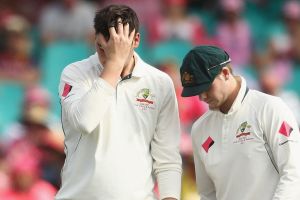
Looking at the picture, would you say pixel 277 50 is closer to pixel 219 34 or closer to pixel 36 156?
pixel 219 34

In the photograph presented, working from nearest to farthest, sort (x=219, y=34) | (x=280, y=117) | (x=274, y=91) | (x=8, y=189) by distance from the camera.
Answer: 1. (x=280, y=117)
2. (x=8, y=189)
3. (x=274, y=91)
4. (x=219, y=34)

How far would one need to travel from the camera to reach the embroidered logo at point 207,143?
5.65 m

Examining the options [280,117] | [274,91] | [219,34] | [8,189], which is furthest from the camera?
[219,34]

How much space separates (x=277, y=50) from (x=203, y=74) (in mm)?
7052

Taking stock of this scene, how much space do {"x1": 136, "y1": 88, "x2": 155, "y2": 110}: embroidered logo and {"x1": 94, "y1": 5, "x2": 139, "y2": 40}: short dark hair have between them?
39cm

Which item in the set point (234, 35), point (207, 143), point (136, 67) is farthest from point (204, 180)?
point (234, 35)

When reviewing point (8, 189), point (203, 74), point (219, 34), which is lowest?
point (8, 189)

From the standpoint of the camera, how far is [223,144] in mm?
5566

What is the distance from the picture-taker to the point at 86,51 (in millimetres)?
11047

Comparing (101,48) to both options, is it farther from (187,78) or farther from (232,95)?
(232,95)

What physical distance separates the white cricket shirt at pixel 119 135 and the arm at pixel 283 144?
609 mm

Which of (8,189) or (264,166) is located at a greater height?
(264,166)

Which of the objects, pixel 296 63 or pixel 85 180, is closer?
pixel 85 180

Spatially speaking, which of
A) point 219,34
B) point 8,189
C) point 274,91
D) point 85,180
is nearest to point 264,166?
point 85,180
